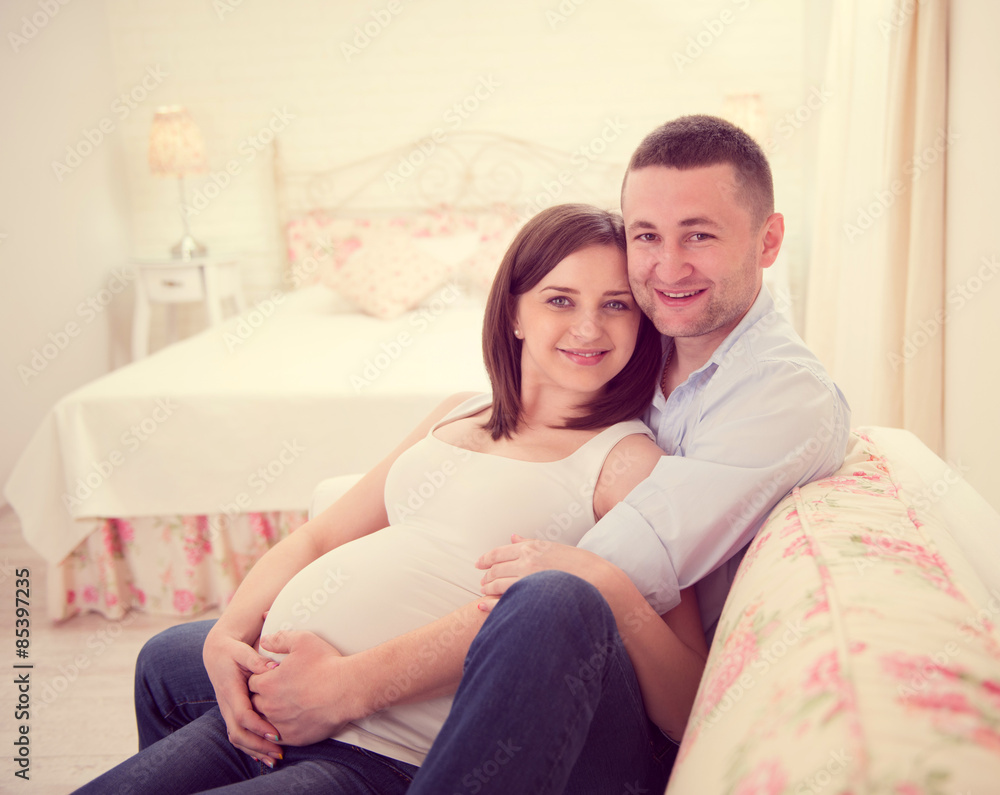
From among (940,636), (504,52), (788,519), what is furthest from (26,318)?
(940,636)

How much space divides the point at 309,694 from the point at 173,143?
3318 mm

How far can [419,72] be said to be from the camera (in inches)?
151

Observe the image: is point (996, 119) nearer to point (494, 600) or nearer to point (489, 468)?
point (489, 468)

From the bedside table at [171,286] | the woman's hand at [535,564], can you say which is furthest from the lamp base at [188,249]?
the woman's hand at [535,564]

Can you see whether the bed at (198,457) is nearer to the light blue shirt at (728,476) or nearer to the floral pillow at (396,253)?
the floral pillow at (396,253)

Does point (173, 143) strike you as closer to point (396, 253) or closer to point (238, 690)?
point (396, 253)

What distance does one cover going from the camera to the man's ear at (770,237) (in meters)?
1.15

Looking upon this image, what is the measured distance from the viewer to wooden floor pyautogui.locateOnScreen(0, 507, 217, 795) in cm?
164

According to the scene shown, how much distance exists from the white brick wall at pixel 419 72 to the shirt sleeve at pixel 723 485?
309cm

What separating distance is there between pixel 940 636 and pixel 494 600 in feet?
1.52

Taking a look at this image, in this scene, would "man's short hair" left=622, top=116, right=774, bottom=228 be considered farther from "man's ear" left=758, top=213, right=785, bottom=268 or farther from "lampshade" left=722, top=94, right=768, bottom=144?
"lampshade" left=722, top=94, right=768, bottom=144

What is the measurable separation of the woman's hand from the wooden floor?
120cm

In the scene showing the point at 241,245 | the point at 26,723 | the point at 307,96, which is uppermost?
the point at 307,96

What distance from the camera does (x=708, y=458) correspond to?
96 centimetres
